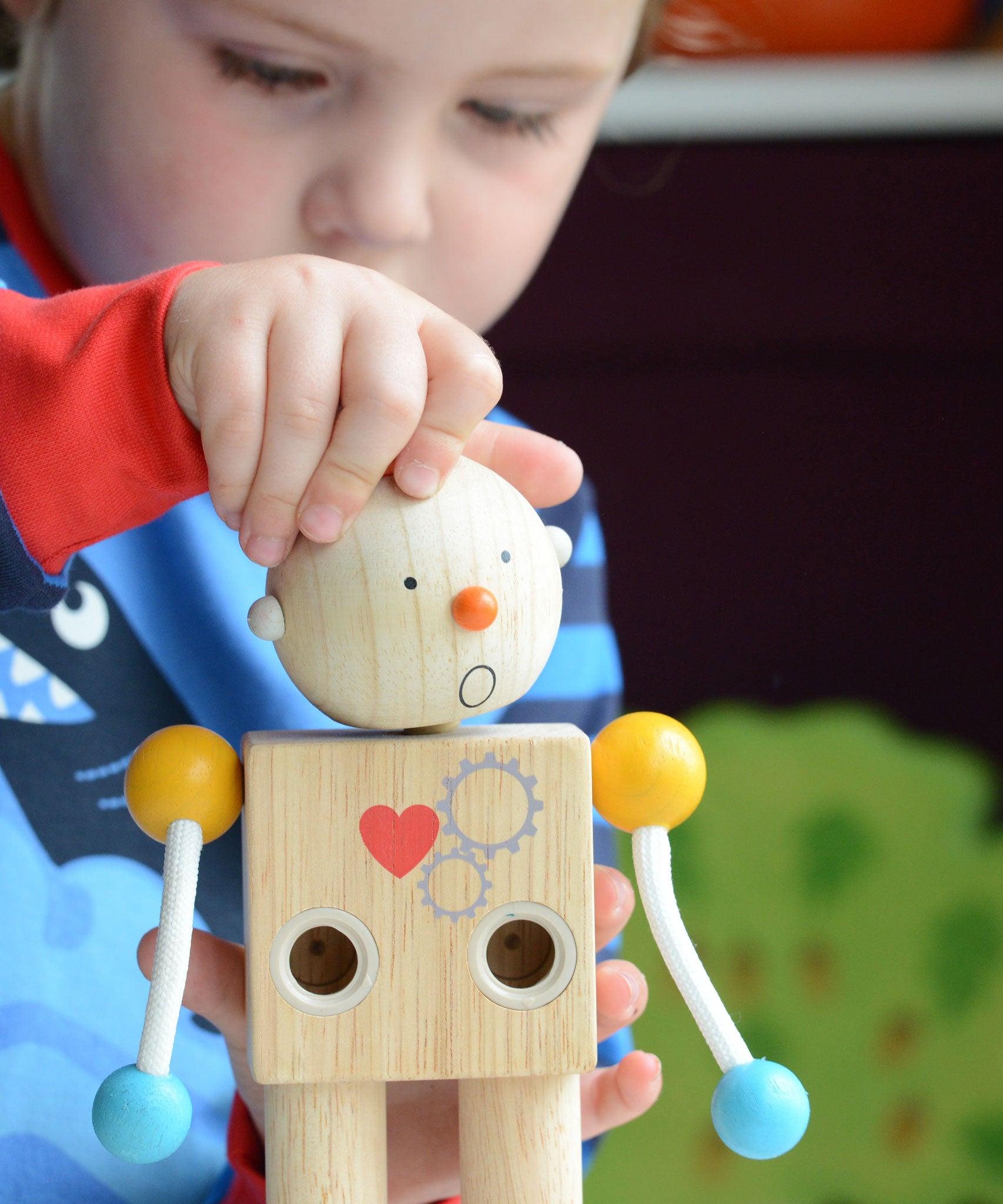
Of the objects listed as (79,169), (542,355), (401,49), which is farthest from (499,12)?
(542,355)

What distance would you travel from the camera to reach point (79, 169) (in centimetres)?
44

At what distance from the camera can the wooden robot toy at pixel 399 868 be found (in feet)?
0.84

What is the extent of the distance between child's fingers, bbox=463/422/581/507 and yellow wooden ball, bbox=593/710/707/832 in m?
0.07

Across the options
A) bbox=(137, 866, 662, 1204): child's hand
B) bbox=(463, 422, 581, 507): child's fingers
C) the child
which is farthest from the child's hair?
bbox=(137, 866, 662, 1204): child's hand

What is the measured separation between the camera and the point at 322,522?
247 mm

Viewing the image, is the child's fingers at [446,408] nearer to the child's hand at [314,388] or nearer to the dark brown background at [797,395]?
the child's hand at [314,388]

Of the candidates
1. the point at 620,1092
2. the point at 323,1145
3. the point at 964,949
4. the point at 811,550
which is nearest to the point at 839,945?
the point at 964,949

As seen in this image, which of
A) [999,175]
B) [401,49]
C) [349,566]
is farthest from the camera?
[999,175]

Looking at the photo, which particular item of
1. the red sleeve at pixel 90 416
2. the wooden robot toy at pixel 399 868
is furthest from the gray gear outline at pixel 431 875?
the red sleeve at pixel 90 416

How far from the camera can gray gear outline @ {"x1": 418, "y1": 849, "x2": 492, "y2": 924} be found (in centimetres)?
27

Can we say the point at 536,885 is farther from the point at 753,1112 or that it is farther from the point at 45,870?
the point at 45,870

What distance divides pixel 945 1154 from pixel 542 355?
0.49 metres

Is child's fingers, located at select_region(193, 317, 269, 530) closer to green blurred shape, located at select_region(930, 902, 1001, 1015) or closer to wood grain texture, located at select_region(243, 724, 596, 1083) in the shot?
wood grain texture, located at select_region(243, 724, 596, 1083)

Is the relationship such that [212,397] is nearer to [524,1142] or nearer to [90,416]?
[90,416]
